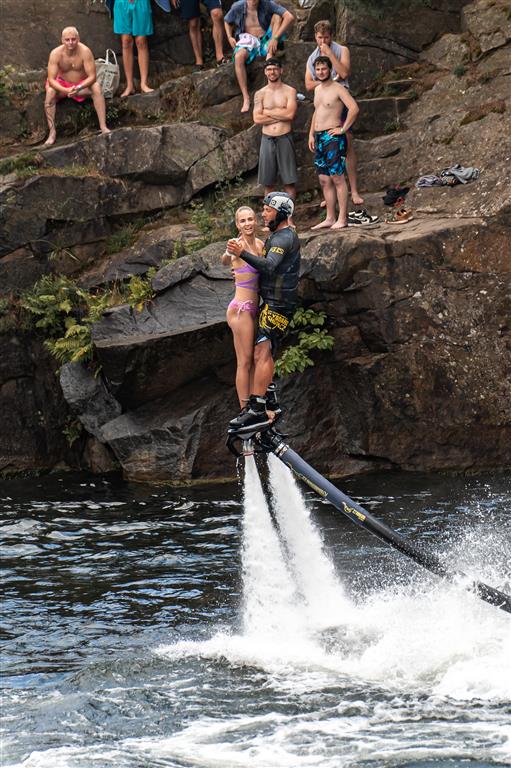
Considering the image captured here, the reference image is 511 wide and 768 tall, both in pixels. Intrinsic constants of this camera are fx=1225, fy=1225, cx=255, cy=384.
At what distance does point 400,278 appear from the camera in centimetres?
1845

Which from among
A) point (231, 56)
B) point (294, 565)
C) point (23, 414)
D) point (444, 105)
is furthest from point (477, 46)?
point (294, 565)

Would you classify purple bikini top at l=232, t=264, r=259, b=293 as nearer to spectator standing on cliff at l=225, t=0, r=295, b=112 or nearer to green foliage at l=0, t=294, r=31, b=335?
green foliage at l=0, t=294, r=31, b=335

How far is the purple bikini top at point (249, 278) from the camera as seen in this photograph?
1265 centimetres

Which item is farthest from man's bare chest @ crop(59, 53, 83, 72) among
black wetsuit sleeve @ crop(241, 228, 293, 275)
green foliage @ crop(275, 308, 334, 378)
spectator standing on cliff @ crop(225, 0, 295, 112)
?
black wetsuit sleeve @ crop(241, 228, 293, 275)

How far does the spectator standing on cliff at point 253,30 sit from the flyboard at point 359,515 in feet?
36.2

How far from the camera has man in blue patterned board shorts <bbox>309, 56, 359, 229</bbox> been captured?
1914 centimetres

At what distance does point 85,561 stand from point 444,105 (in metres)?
11.2

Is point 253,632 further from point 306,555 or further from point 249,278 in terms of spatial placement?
point 249,278

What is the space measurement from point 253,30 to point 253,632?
13.0 meters

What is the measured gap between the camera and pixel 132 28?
23.2 meters

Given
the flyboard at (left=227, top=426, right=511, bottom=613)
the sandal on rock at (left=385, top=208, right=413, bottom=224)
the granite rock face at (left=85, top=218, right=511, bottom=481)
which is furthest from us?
the sandal on rock at (left=385, top=208, right=413, bottom=224)

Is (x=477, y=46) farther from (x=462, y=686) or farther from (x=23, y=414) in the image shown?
(x=462, y=686)

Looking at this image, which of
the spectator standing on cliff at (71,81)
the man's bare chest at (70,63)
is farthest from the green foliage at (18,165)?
the man's bare chest at (70,63)

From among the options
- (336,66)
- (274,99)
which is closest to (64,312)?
(274,99)
